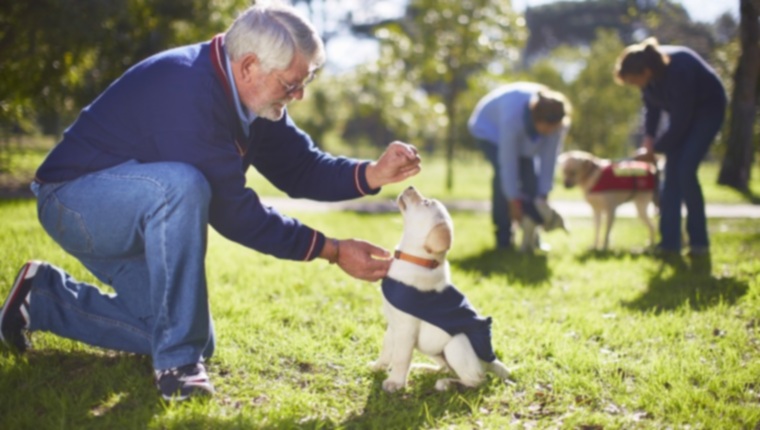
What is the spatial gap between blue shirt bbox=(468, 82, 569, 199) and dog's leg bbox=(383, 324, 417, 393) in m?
4.21

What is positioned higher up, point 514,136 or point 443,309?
point 514,136

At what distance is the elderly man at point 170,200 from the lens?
119 inches

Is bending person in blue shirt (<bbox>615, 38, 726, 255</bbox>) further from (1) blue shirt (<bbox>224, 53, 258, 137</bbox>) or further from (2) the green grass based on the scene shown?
(1) blue shirt (<bbox>224, 53, 258, 137</bbox>)

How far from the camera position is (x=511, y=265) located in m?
6.79

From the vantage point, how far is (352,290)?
5.46 metres

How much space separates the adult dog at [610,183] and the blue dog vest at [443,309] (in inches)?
206

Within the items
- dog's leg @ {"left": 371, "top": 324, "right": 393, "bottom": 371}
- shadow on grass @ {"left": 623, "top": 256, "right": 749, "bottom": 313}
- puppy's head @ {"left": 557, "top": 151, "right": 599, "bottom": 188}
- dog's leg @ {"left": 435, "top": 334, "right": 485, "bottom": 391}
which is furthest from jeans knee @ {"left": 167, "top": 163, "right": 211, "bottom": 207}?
puppy's head @ {"left": 557, "top": 151, "right": 599, "bottom": 188}

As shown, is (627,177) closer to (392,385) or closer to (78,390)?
(392,385)

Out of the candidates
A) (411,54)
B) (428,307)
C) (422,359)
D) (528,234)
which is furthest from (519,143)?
(411,54)

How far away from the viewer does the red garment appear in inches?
318

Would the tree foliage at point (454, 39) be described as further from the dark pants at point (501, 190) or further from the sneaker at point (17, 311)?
the sneaker at point (17, 311)

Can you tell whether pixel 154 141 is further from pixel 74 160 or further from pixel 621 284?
pixel 621 284

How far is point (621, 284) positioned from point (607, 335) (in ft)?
5.63

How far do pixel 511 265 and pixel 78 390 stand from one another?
4586mm
